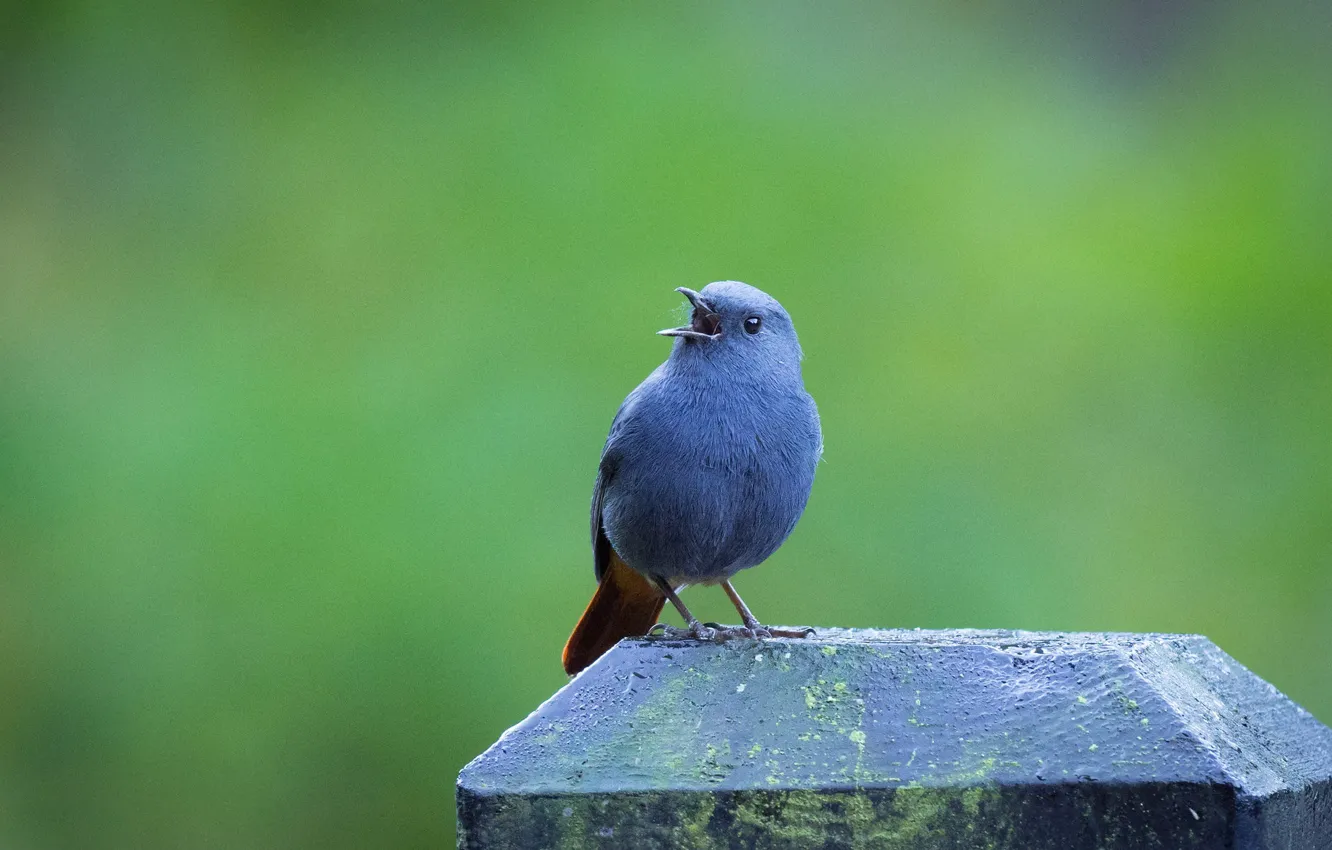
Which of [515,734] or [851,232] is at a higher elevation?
[851,232]

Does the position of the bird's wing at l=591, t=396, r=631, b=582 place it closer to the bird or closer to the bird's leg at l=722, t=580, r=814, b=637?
the bird

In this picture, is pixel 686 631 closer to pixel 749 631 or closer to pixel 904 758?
pixel 749 631

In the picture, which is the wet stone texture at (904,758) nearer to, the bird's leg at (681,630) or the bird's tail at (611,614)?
the bird's leg at (681,630)

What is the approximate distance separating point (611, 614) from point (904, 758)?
140 cm

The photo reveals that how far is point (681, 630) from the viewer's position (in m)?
2.61

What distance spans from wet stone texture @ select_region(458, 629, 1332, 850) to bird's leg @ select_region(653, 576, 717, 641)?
41cm

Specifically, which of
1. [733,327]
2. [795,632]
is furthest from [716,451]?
[795,632]

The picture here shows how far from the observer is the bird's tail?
9.90 ft

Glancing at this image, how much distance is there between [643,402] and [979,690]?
1103mm

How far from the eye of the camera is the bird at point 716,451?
8.63 feet

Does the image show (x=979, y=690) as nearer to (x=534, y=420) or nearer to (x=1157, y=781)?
(x=1157, y=781)

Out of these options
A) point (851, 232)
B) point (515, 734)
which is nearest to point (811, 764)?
point (515, 734)

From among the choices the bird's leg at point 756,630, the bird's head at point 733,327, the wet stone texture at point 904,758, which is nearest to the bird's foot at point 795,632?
the bird's leg at point 756,630

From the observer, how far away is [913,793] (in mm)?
1650
